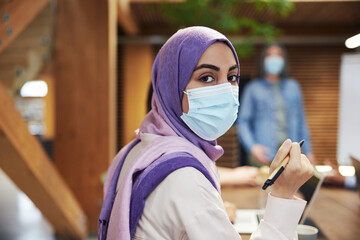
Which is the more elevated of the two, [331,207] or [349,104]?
[349,104]

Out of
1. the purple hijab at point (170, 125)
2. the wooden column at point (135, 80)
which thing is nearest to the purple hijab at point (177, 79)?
the purple hijab at point (170, 125)

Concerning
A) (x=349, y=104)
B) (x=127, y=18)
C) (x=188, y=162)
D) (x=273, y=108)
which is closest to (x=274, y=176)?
(x=188, y=162)

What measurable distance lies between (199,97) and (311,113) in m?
6.99

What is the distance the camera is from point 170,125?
1179mm

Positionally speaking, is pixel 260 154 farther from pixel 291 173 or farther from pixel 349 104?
pixel 349 104

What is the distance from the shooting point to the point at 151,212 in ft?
3.25

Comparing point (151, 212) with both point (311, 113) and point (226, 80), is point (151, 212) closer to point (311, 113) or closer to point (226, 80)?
point (226, 80)

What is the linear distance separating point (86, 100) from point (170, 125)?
140 inches

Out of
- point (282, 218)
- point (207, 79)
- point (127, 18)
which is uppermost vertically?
point (127, 18)

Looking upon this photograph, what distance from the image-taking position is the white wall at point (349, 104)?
7172 millimetres

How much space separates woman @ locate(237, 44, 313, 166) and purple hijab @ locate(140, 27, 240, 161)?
2.40m

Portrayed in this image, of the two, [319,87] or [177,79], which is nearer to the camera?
[177,79]

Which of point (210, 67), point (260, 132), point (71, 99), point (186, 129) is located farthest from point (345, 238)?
point (71, 99)

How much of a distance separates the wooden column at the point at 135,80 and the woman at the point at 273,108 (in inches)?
153
